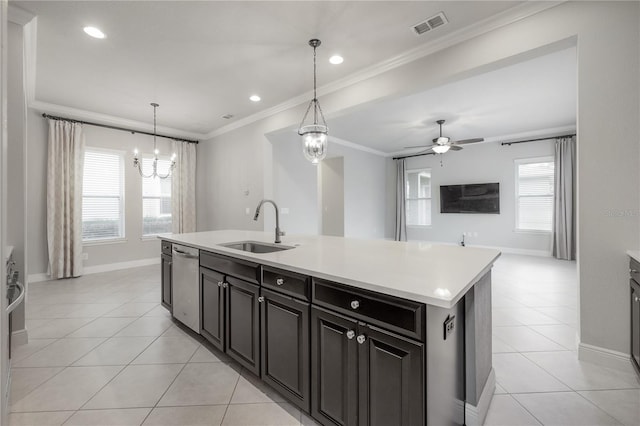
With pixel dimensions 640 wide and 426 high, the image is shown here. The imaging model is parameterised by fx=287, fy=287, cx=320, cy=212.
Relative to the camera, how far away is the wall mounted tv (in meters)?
7.11

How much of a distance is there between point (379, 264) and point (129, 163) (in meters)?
5.81

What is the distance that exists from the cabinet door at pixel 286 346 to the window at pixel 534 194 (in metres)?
7.16

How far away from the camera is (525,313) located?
3.17 metres

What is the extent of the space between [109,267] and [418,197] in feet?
25.4

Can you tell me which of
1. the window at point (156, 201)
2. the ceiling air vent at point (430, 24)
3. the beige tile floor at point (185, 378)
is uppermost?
the ceiling air vent at point (430, 24)

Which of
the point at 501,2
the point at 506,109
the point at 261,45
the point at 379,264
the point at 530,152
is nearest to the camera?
the point at 379,264

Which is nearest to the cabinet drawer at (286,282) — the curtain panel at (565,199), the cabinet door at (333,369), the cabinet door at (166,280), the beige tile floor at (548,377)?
the cabinet door at (333,369)

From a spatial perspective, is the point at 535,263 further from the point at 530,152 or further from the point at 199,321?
the point at 199,321

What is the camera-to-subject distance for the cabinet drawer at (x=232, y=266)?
185 centimetres

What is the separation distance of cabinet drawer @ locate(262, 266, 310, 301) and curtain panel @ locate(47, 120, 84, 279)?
4.79 m

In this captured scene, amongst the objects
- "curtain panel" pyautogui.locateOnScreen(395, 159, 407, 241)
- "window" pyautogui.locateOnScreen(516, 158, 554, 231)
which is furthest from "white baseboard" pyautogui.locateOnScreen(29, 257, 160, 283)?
"window" pyautogui.locateOnScreen(516, 158, 554, 231)

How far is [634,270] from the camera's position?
1879 mm

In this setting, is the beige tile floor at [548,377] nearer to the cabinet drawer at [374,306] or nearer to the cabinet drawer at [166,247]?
the cabinet drawer at [374,306]

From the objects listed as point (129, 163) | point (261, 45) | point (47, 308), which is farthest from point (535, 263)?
point (129, 163)
